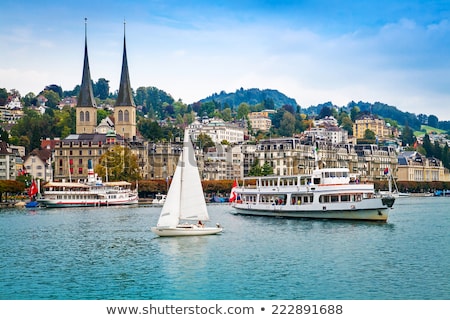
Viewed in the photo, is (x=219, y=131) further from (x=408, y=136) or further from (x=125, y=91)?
(x=125, y=91)

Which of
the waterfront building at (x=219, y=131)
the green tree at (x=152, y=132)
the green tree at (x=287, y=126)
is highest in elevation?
the green tree at (x=287, y=126)

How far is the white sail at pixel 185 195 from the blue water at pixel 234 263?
0.82 m

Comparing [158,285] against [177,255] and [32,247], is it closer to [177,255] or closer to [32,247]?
[177,255]

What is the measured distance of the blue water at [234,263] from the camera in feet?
52.5

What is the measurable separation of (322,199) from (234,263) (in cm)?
1603

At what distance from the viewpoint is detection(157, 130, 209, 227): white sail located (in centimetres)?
2562

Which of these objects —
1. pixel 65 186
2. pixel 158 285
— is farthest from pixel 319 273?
pixel 65 186

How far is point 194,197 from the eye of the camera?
85.6ft

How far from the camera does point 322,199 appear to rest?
35500mm

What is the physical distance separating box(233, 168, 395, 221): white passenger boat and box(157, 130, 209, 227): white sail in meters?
9.99

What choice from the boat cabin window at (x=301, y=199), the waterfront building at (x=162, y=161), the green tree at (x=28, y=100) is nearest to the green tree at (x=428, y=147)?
the waterfront building at (x=162, y=161)

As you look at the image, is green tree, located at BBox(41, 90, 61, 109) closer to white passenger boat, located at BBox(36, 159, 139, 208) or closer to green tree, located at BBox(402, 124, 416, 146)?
green tree, located at BBox(402, 124, 416, 146)

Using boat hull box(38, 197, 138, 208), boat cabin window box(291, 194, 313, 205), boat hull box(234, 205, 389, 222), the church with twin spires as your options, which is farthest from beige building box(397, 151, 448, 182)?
boat cabin window box(291, 194, 313, 205)

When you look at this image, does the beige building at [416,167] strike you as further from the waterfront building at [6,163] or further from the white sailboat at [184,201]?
the white sailboat at [184,201]
